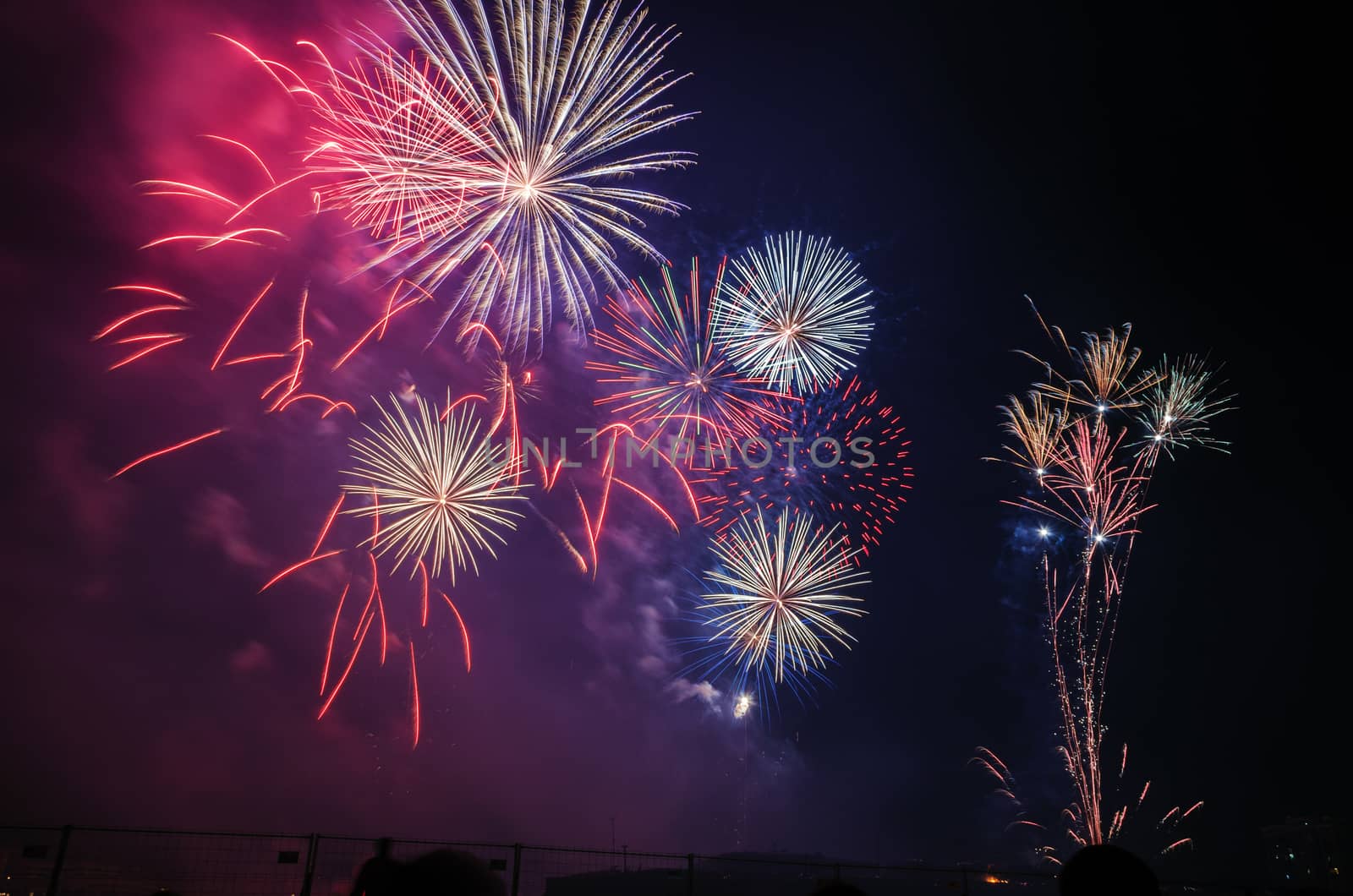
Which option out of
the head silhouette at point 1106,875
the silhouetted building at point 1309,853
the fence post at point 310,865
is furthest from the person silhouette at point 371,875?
the silhouetted building at point 1309,853

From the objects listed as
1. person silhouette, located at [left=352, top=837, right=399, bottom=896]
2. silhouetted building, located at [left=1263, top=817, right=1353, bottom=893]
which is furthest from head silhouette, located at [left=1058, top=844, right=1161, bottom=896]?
silhouetted building, located at [left=1263, top=817, right=1353, bottom=893]

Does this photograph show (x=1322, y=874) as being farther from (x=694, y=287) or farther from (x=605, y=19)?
(x=605, y=19)

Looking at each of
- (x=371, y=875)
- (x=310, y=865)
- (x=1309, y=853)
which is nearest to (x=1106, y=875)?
(x=371, y=875)

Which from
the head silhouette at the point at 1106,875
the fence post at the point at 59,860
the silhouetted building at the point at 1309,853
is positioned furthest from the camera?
the silhouetted building at the point at 1309,853

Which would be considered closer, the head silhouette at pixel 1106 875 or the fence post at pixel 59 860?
the head silhouette at pixel 1106 875

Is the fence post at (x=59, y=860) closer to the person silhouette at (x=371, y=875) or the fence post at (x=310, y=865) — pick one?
the fence post at (x=310, y=865)

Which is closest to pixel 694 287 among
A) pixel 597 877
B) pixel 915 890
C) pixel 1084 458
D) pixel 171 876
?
pixel 1084 458

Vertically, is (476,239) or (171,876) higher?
(476,239)
